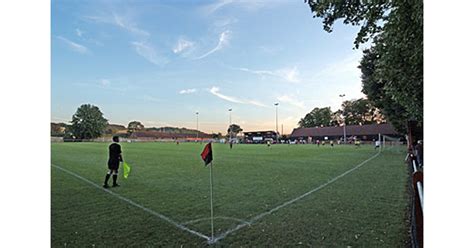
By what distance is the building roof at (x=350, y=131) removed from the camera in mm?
31764

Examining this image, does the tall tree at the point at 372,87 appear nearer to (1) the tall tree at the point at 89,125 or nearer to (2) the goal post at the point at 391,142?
(2) the goal post at the point at 391,142

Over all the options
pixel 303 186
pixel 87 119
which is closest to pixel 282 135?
pixel 87 119

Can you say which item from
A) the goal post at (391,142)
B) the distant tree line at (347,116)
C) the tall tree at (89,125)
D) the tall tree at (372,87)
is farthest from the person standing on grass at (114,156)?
the distant tree line at (347,116)

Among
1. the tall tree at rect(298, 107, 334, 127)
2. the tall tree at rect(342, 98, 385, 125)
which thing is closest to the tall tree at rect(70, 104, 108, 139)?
the tall tree at rect(342, 98, 385, 125)

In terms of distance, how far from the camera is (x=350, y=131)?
34.9 metres

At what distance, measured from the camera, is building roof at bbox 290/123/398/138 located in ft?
104

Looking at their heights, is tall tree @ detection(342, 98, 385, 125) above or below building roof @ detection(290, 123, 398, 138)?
above

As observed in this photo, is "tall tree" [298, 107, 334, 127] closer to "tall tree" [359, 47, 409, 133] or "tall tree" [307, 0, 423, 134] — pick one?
"tall tree" [359, 47, 409, 133]

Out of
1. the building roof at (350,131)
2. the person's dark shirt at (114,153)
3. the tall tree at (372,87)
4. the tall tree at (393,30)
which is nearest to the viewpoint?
the tall tree at (393,30)

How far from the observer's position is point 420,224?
1408mm
